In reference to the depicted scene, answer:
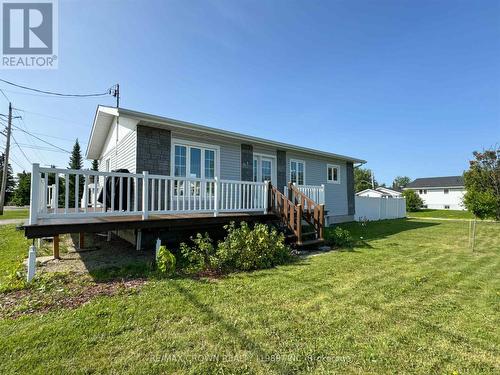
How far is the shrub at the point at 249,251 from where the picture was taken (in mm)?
5238

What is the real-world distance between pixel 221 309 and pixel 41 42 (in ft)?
36.5

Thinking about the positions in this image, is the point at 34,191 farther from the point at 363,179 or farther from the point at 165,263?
the point at 363,179

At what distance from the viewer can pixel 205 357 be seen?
2285mm

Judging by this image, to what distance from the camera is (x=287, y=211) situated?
757cm

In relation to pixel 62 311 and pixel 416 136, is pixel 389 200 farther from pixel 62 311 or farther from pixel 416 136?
pixel 62 311

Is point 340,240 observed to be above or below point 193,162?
below

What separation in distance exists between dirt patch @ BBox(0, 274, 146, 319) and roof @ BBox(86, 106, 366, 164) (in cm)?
428

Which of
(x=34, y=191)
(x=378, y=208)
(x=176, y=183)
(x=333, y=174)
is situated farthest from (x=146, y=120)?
(x=378, y=208)

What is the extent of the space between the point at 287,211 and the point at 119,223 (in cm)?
441

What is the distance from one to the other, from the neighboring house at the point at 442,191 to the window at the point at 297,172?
107 feet

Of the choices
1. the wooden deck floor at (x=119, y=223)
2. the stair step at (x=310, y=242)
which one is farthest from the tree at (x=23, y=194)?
the stair step at (x=310, y=242)

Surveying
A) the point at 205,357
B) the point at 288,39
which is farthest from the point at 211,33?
the point at 205,357

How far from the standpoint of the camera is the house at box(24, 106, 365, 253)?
16.1ft

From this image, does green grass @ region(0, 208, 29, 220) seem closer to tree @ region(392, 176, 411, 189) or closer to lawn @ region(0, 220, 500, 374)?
lawn @ region(0, 220, 500, 374)
